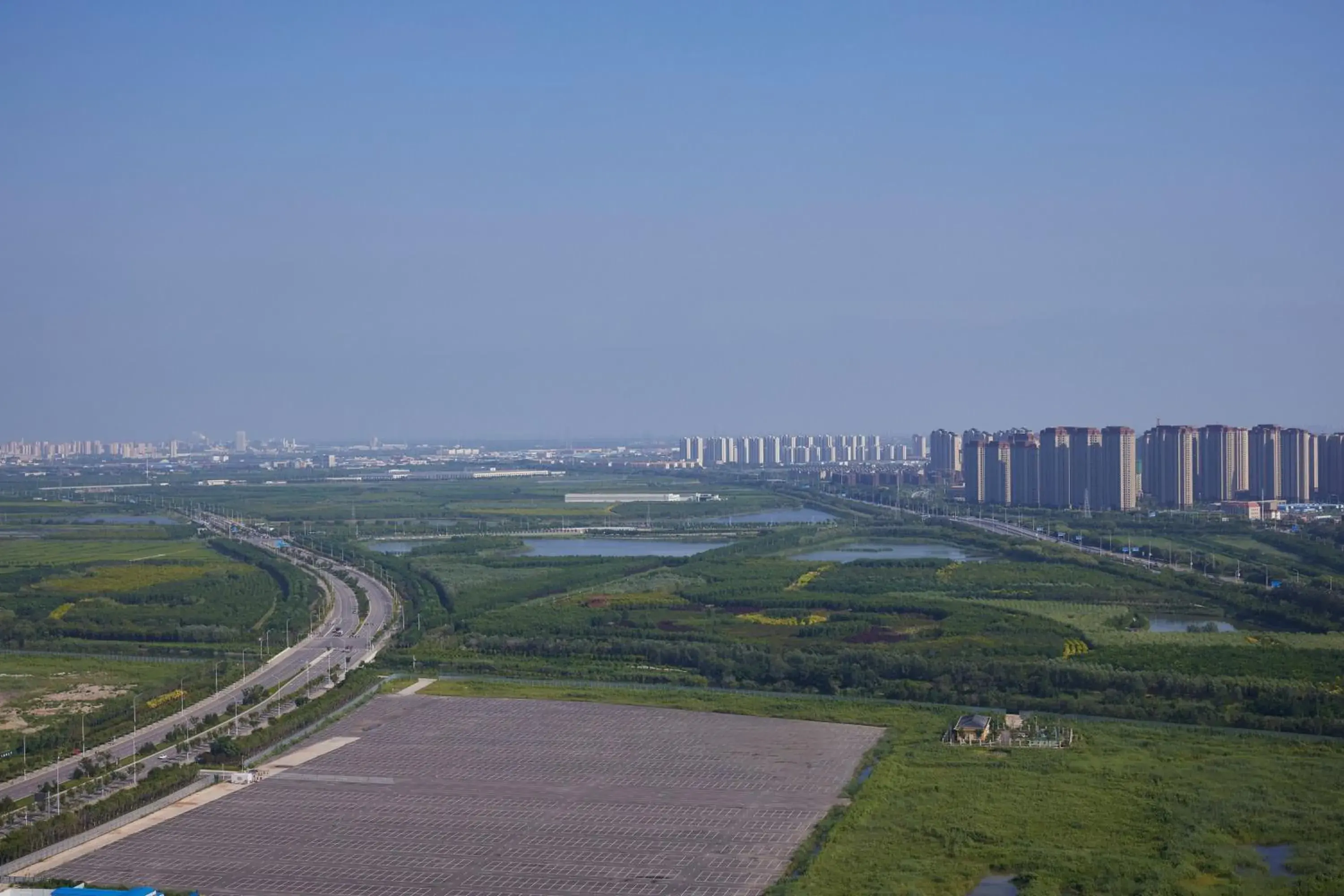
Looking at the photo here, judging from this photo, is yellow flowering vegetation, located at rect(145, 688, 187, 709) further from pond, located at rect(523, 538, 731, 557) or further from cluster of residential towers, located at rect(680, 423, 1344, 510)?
cluster of residential towers, located at rect(680, 423, 1344, 510)

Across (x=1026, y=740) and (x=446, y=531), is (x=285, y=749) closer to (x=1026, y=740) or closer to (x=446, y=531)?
(x=1026, y=740)

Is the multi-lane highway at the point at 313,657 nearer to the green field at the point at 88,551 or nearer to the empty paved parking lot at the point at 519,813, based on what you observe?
the empty paved parking lot at the point at 519,813

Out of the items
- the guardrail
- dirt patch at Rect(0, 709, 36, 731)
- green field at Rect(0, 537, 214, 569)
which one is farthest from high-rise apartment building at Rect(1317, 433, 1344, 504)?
the guardrail

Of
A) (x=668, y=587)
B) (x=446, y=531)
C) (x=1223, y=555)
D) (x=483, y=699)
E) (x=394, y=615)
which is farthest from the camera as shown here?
(x=446, y=531)

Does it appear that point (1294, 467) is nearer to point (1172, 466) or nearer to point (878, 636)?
point (1172, 466)

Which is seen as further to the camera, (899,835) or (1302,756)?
(1302,756)

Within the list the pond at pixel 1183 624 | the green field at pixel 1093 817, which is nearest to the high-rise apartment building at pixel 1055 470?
the pond at pixel 1183 624

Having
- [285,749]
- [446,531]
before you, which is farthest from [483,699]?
[446,531]
